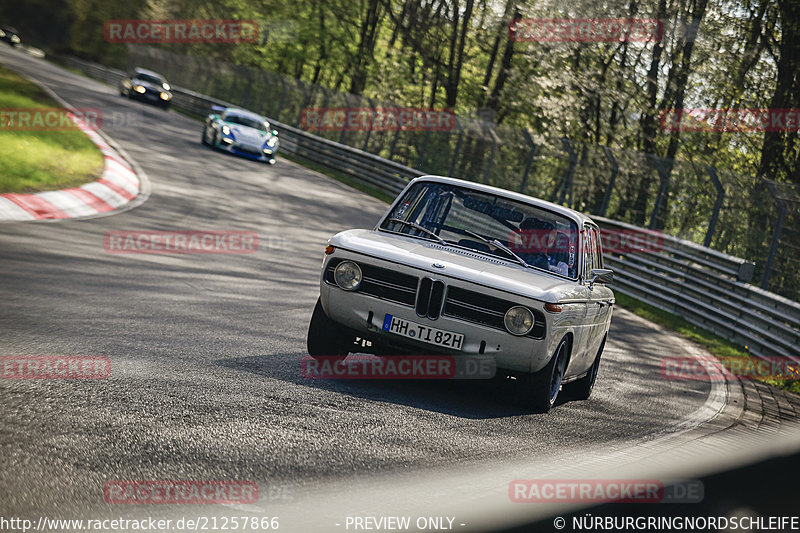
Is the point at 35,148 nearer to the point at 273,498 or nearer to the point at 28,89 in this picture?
the point at 28,89

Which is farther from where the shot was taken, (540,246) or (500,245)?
(540,246)

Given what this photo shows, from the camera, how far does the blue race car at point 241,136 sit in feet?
93.3

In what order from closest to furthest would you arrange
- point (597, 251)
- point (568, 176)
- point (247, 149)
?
point (597, 251)
point (568, 176)
point (247, 149)

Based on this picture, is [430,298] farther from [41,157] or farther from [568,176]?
[568,176]

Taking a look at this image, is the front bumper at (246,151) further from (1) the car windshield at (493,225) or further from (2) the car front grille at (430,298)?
(2) the car front grille at (430,298)

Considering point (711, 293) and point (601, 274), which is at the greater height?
point (601, 274)

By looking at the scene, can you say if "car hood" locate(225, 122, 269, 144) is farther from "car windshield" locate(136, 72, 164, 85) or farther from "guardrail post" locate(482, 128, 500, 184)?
"car windshield" locate(136, 72, 164, 85)

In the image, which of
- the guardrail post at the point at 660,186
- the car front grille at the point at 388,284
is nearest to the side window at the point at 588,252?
the car front grille at the point at 388,284

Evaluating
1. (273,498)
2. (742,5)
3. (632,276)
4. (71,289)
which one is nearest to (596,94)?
(742,5)

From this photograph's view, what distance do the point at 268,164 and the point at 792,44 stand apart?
1502 centimetres

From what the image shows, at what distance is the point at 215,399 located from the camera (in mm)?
5246

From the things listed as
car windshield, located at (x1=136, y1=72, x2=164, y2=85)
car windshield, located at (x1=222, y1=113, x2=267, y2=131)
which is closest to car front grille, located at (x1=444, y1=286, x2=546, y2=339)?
car windshield, located at (x1=222, y1=113, x2=267, y2=131)

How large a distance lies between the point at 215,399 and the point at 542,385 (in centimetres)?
232

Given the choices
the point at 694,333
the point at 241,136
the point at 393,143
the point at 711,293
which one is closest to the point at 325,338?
the point at 694,333
